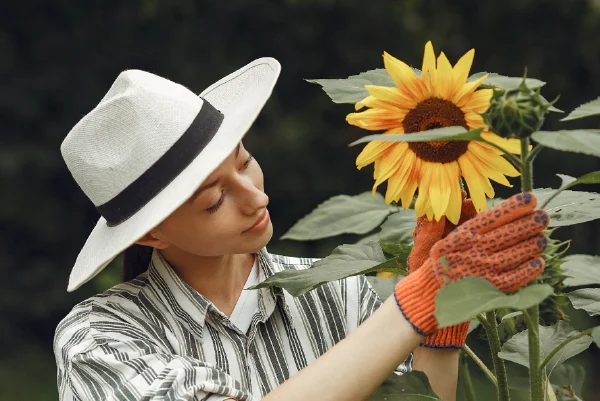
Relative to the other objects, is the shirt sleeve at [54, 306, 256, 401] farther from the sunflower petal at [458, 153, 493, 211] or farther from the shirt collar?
the sunflower petal at [458, 153, 493, 211]

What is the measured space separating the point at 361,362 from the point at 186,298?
0.37 meters

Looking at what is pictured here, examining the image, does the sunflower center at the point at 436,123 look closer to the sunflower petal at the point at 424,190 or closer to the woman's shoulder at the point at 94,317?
the sunflower petal at the point at 424,190

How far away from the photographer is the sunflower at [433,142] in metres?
1.22

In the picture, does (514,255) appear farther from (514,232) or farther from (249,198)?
(249,198)

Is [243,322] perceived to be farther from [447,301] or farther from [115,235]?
[447,301]

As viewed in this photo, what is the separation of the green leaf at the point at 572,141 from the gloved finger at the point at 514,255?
156 millimetres

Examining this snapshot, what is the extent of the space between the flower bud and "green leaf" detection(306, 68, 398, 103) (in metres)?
0.23

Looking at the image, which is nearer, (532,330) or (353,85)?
(532,330)

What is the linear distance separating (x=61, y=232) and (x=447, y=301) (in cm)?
373

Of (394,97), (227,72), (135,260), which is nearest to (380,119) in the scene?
(394,97)

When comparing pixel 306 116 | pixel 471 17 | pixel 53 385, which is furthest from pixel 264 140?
pixel 53 385

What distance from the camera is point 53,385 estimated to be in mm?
4211

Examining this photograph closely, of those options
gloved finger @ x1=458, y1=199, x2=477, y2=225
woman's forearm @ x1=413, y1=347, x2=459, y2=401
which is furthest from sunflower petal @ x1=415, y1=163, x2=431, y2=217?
woman's forearm @ x1=413, y1=347, x2=459, y2=401

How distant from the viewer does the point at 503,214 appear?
1166mm
